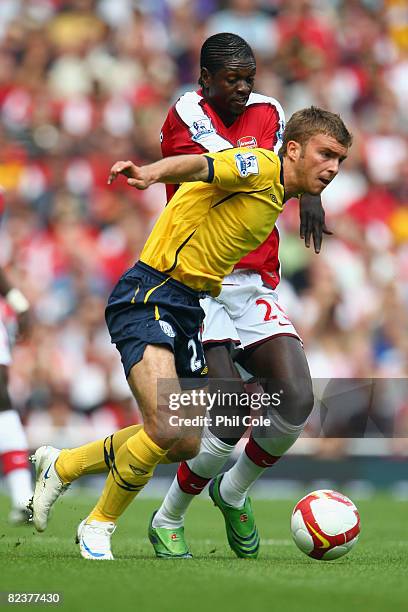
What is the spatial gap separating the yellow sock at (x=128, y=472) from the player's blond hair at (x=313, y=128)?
1.56 meters

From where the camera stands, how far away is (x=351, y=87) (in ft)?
48.8

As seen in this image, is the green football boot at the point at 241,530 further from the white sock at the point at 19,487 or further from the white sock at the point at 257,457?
the white sock at the point at 19,487

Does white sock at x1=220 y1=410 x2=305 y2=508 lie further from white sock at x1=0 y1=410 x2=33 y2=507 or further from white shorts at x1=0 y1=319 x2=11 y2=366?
white shorts at x1=0 y1=319 x2=11 y2=366

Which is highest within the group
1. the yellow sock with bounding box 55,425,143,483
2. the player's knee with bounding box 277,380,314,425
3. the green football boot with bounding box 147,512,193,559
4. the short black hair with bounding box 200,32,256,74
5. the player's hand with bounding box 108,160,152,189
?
the short black hair with bounding box 200,32,256,74

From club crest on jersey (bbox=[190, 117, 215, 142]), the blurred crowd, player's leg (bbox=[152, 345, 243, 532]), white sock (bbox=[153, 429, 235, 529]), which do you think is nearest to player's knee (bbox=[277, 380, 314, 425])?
player's leg (bbox=[152, 345, 243, 532])

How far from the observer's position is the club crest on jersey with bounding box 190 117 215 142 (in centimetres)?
652

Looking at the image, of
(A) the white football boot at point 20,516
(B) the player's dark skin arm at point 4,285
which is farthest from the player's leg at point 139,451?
(B) the player's dark skin arm at point 4,285

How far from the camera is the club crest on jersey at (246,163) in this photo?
550 cm

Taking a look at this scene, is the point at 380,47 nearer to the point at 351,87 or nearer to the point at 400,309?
the point at 351,87

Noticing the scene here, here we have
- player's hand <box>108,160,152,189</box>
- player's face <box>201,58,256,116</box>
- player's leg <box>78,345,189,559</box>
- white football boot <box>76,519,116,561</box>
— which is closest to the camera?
player's hand <box>108,160,152,189</box>

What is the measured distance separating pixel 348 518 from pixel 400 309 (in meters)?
6.98

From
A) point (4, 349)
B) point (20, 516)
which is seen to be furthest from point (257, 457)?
point (4, 349)

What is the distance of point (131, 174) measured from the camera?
4.91 m

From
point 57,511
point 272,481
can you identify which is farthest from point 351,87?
point 57,511
